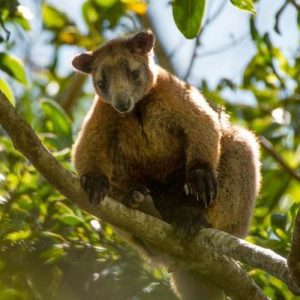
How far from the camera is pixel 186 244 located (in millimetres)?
7254

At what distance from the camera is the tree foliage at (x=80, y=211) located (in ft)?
23.8

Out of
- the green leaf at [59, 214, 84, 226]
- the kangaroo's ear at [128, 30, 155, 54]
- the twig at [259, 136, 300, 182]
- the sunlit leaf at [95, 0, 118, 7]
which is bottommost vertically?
the green leaf at [59, 214, 84, 226]

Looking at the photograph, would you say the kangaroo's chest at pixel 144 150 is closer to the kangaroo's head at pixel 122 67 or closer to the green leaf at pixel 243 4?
the kangaroo's head at pixel 122 67

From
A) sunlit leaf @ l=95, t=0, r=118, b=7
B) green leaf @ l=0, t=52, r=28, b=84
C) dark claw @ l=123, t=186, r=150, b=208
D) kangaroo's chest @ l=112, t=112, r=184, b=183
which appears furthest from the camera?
sunlit leaf @ l=95, t=0, r=118, b=7

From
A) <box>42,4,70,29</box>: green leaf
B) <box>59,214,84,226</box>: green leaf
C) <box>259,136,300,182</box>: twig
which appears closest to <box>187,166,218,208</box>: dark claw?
<box>59,214,84,226</box>: green leaf

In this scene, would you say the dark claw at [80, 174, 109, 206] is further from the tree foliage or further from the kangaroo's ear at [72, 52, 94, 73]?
the kangaroo's ear at [72, 52, 94, 73]

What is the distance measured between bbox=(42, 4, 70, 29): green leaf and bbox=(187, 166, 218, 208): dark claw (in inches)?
200

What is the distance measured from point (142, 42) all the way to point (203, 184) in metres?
2.37

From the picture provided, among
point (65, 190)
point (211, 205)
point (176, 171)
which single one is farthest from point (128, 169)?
point (65, 190)

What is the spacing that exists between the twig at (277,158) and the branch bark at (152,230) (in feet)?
9.18

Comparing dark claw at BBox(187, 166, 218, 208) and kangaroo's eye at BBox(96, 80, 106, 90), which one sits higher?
kangaroo's eye at BBox(96, 80, 106, 90)

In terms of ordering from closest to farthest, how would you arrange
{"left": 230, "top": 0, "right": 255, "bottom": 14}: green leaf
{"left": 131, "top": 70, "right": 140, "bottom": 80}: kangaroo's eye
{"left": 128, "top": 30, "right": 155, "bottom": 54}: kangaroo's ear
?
{"left": 230, "top": 0, "right": 255, "bottom": 14}: green leaf, {"left": 131, "top": 70, "right": 140, "bottom": 80}: kangaroo's eye, {"left": 128, "top": 30, "right": 155, "bottom": 54}: kangaroo's ear

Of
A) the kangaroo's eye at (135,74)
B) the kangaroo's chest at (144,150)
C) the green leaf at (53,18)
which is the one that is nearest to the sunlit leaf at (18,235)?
the kangaroo's chest at (144,150)

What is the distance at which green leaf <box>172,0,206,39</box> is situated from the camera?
6.27 metres
